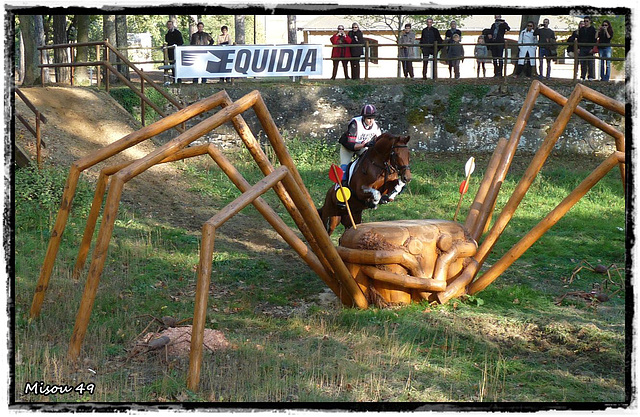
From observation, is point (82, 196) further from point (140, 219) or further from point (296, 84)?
point (296, 84)

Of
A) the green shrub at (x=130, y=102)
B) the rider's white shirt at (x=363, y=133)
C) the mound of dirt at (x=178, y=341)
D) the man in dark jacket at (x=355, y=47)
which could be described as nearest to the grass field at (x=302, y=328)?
the mound of dirt at (x=178, y=341)

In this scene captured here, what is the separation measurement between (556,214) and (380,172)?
3170mm

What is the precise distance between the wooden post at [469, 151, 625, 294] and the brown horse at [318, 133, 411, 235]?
2.24 meters

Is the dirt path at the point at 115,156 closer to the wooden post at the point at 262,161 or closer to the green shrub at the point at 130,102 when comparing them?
the green shrub at the point at 130,102

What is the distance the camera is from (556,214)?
29.4 ft

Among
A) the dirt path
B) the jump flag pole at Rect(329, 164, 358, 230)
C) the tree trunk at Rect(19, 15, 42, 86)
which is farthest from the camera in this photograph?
the tree trunk at Rect(19, 15, 42, 86)

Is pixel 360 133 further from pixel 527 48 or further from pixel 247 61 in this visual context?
pixel 527 48

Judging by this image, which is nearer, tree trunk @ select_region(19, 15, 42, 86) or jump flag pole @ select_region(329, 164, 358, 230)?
jump flag pole @ select_region(329, 164, 358, 230)

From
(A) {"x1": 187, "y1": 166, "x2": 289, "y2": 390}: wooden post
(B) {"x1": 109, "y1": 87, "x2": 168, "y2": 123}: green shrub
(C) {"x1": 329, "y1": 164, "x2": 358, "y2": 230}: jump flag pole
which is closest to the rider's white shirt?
(C) {"x1": 329, "y1": 164, "x2": 358, "y2": 230}: jump flag pole

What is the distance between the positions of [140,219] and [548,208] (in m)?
8.39

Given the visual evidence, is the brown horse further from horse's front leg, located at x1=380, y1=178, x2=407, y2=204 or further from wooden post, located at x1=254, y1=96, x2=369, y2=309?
wooden post, located at x1=254, y1=96, x2=369, y2=309

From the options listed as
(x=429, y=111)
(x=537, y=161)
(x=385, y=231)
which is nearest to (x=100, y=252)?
(x=385, y=231)

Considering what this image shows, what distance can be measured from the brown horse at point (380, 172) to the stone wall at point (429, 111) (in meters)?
9.56

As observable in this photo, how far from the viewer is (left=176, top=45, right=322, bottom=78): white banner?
832 inches
